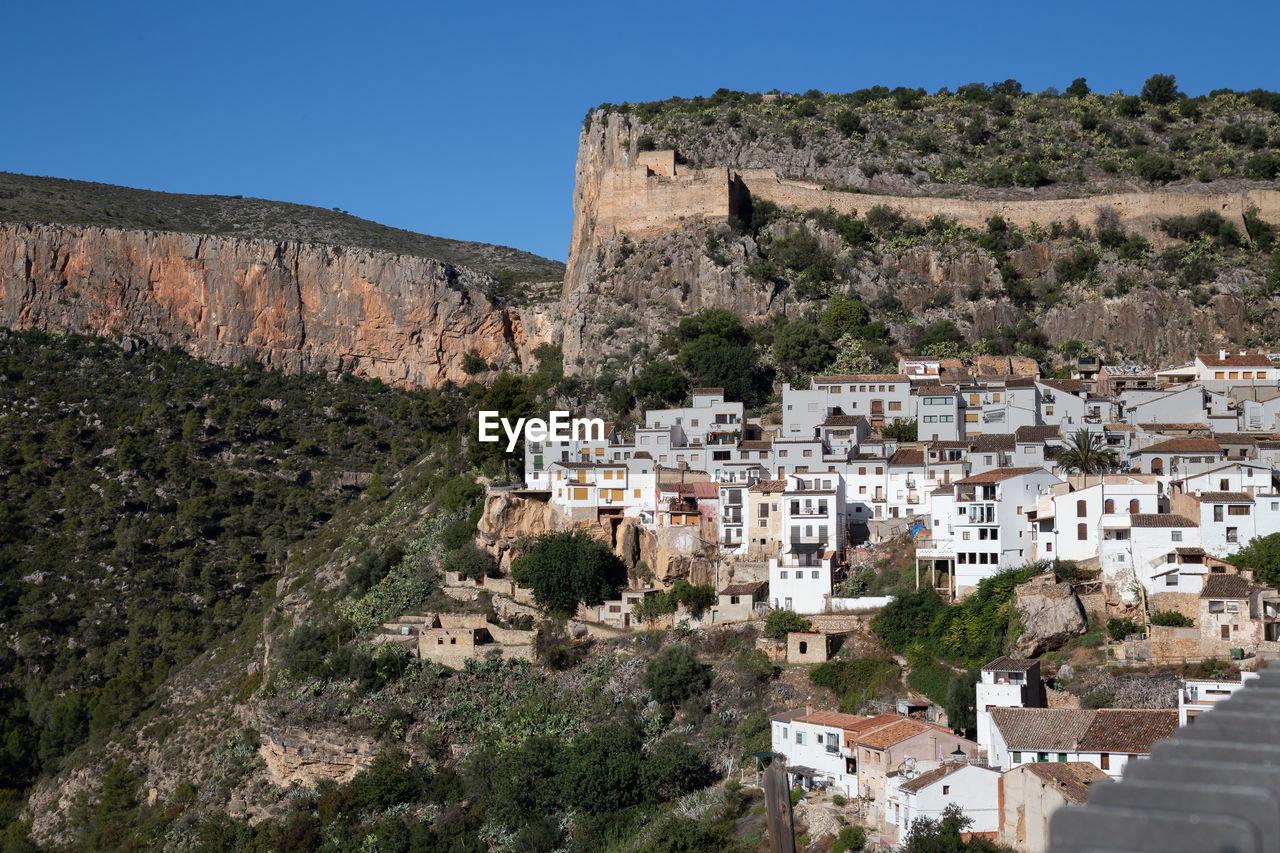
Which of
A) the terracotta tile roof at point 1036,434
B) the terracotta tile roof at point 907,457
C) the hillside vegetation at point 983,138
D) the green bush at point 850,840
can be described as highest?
the hillside vegetation at point 983,138

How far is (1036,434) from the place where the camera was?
46.5 meters

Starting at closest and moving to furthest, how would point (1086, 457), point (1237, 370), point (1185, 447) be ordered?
point (1086, 457)
point (1185, 447)
point (1237, 370)

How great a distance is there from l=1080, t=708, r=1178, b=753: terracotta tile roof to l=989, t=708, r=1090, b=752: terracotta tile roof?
0.83 ft

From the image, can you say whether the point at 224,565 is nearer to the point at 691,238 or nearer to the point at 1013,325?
the point at 691,238

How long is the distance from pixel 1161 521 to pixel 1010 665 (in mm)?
6777

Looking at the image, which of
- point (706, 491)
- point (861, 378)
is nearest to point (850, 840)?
point (706, 491)

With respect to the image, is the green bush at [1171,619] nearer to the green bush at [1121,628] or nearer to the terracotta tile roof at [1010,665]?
the green bush at [1121,628]

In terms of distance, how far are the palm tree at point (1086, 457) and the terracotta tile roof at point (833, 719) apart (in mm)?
A: 11408

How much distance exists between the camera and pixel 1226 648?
33000 mm

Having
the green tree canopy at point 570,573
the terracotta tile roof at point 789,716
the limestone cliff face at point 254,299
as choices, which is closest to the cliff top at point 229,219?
the limestone cliff face at point 254,299

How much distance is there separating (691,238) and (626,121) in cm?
1257

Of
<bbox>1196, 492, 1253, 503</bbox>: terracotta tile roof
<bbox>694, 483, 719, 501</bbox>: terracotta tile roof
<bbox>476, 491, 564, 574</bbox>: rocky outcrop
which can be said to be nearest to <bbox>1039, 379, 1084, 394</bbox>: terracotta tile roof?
<bbox>694, 483, 719, 501</bbox>: terracotta tile roof

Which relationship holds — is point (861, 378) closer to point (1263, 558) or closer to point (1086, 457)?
point (1086, 457)

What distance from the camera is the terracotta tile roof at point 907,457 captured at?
46.4 meters
